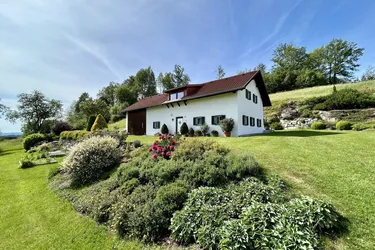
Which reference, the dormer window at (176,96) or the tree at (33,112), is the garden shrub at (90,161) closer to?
the dormer window at (176,96)

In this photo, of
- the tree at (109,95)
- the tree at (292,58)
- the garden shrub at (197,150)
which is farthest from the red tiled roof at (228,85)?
the tree at (109,95)

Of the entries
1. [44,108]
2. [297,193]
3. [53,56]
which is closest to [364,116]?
[297,193]

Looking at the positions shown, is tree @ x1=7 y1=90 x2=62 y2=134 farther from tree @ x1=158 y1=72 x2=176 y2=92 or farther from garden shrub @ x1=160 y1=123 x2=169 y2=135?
tree @ x1=158 y1=72 x2=176 y2=92

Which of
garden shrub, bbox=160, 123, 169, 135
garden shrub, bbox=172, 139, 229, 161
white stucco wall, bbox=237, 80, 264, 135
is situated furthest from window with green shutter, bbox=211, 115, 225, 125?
garden shrub, bbox=172, 139, 229, 161

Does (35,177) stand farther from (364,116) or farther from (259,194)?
(364,116)

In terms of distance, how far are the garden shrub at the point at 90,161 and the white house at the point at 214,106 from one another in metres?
10.7

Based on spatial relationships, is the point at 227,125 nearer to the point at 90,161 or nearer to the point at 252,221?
the point at 90,161

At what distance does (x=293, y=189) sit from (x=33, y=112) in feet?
131

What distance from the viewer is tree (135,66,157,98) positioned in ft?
167

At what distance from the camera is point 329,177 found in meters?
5.12

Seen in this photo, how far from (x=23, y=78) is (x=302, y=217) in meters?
15.2

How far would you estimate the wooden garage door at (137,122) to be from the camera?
78.4 feet

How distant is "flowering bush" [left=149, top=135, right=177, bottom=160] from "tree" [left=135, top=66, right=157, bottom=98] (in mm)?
45258

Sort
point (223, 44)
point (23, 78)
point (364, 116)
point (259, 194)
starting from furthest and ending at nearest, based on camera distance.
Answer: point (364, 116) → point (223, 44) → point (23, 78) → point (259, 194)
